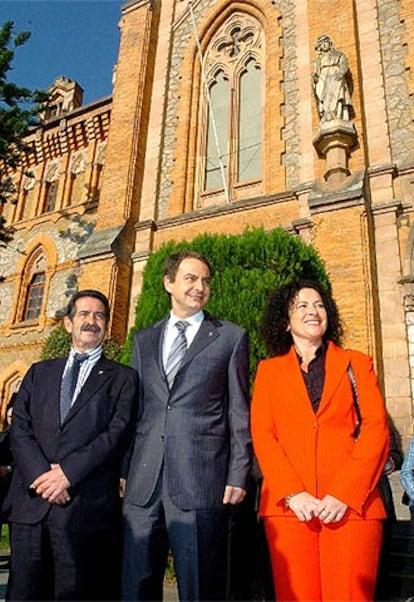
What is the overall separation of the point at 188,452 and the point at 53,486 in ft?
2.30

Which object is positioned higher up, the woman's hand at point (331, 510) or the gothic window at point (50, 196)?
the gothic window at point (50, 196)

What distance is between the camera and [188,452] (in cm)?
245

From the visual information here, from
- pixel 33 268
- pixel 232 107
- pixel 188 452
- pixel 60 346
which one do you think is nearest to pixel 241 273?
pixel 188 452

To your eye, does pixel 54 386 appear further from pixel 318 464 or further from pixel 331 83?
pixel 331 83

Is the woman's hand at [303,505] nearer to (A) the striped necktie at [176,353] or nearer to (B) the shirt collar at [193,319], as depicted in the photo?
(A) the striped necktie at [176,353]

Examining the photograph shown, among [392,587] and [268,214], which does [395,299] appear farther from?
[392,587]

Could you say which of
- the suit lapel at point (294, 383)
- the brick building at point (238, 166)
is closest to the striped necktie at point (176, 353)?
the suit lapel at point (294, 383)

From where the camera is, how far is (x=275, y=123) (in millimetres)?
11531

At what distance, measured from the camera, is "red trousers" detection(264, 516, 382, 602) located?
209cm

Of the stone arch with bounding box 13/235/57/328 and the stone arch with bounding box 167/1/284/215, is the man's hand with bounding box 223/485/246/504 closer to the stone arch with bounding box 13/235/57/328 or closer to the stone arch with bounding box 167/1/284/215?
the stone arch with bounding box 167/1/284/215

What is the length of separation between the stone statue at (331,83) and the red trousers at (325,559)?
29.5 ft

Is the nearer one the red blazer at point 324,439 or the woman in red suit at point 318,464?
the woman in red suit at point 318,464

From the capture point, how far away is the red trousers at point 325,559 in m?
2.09

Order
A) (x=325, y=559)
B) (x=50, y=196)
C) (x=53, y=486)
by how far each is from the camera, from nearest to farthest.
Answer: (x=325, y=559) < (x=53, y=486) < (x=50, y=196)
